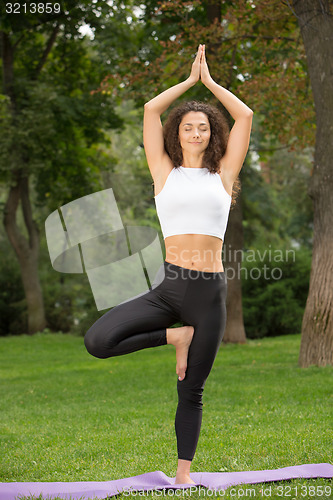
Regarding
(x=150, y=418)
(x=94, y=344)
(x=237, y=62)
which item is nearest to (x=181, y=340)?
(x=94, y=344)

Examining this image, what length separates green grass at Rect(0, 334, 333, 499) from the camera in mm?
4781

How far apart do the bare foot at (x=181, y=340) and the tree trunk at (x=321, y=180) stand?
5.51m

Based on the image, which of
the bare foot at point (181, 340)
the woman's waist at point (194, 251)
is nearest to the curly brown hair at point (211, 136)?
the woman's waist at point (194, 251)

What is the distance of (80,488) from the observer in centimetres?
405

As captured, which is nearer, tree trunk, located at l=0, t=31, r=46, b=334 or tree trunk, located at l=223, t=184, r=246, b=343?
tree trunk, located at l=223, t=184, r=246, b=343

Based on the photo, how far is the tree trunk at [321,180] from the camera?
8.86 meters

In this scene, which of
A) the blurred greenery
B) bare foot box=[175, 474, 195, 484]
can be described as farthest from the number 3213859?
bare foot box=[175, 474, 195, 484]

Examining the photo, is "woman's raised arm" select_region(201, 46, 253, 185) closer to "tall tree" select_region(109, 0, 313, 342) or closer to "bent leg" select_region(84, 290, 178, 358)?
"bent leg" select_region(84, 290, 178, 358)

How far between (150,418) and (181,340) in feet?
10.9

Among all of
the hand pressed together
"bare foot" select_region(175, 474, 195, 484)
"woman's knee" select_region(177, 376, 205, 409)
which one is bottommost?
"bare foot" select_region(175, 474, 195, 484)

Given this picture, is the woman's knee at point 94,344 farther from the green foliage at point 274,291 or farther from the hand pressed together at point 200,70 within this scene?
the green foliage at point 274,291

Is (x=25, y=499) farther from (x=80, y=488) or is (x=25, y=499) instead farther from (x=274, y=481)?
(x=274, y=481)

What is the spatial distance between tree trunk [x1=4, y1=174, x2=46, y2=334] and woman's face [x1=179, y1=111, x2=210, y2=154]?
1425 cm

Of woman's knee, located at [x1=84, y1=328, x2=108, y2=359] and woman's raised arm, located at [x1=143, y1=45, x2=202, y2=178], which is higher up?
woman's raised arm, located at [x1=143, y1=45, x2=202, y2=178]
